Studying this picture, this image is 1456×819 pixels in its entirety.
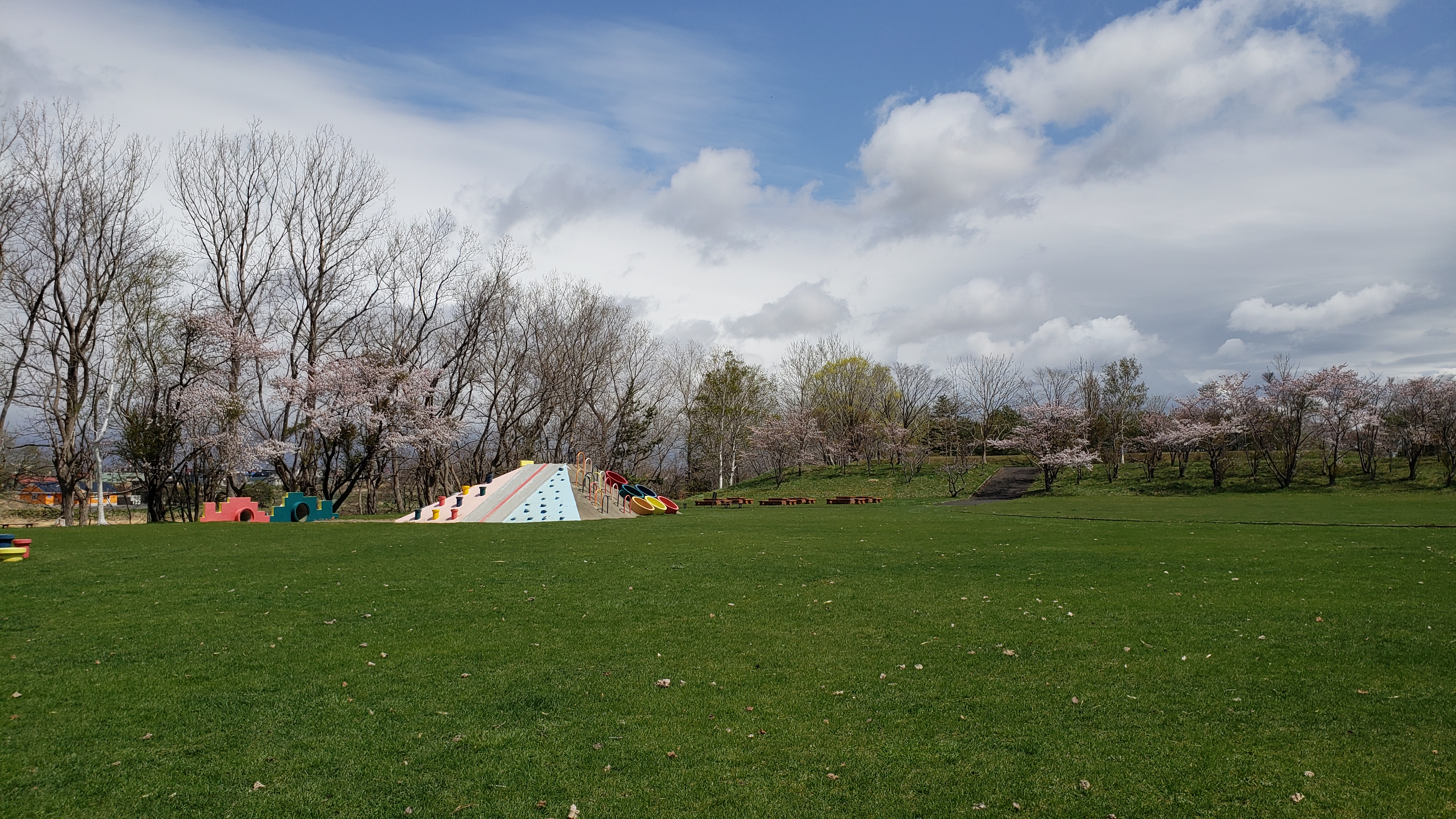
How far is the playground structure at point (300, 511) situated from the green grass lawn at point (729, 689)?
15.8m

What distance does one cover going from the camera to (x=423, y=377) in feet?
130

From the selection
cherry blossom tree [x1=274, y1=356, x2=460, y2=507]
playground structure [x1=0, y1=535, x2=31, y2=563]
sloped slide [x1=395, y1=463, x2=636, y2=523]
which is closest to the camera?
playground structure [x1=0, y1=535, x2=31, y2=563]

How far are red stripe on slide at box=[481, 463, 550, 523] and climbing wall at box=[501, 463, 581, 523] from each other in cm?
51

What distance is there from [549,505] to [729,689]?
24648 millimetres

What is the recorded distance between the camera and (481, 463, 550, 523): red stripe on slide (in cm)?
3002

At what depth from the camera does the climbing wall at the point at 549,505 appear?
29.8m

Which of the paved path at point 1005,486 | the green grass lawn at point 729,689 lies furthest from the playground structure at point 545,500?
the paved path at point 1005,486

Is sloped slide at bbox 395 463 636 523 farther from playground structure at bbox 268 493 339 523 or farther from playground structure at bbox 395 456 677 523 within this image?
playground structure at bbox 268 493 339 523

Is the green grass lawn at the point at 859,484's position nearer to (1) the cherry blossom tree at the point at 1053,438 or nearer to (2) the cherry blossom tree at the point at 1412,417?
(1) the cherry blossom tree at the point at 1053,438

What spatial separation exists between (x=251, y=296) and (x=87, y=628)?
31443 mm

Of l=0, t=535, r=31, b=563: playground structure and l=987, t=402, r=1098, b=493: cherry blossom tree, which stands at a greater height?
l=987, t=402, r=1098, b=493: cherry blossom tree

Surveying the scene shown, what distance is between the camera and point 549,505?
30828 millimetres

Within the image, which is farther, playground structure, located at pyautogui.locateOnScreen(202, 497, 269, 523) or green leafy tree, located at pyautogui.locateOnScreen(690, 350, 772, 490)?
green leafy tree, located at pyautogui.locateOnScreen(690, 350, 772, 490)

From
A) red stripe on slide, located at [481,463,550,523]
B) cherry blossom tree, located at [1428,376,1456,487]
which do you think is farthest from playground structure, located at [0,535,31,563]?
cherry blossom tree, located at [1428,376,1456,487]
